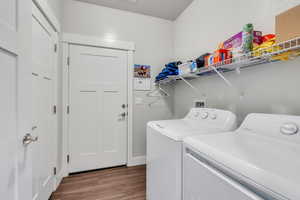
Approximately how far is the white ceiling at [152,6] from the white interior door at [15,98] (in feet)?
5.69

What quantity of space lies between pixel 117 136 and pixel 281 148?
2.20 metres

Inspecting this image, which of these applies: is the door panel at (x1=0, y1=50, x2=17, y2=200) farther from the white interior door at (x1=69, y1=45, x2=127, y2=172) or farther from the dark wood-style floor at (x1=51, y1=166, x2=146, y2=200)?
the white interior door at (x1=69, y1=45, x2=127, y2=172)

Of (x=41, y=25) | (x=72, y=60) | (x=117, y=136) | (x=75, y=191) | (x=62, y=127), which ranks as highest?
(x=41, y=25)

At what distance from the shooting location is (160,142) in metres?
1.22

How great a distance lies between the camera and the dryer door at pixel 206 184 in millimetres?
585

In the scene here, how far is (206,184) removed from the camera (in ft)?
2.43

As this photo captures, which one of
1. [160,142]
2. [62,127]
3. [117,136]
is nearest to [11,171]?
[160,142]

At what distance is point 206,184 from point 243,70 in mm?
1211

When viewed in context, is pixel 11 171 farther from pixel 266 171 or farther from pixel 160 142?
pixel 266 171

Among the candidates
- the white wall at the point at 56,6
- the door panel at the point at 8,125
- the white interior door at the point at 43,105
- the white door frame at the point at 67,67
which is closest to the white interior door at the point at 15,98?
→ the door panel at the point at 8,125

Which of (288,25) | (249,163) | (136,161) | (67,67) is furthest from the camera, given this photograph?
(136,161)

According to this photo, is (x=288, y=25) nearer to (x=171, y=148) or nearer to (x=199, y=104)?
(x=171, y=148)

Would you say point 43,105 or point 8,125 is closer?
point 8,125

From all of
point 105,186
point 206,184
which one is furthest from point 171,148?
point 105,186
